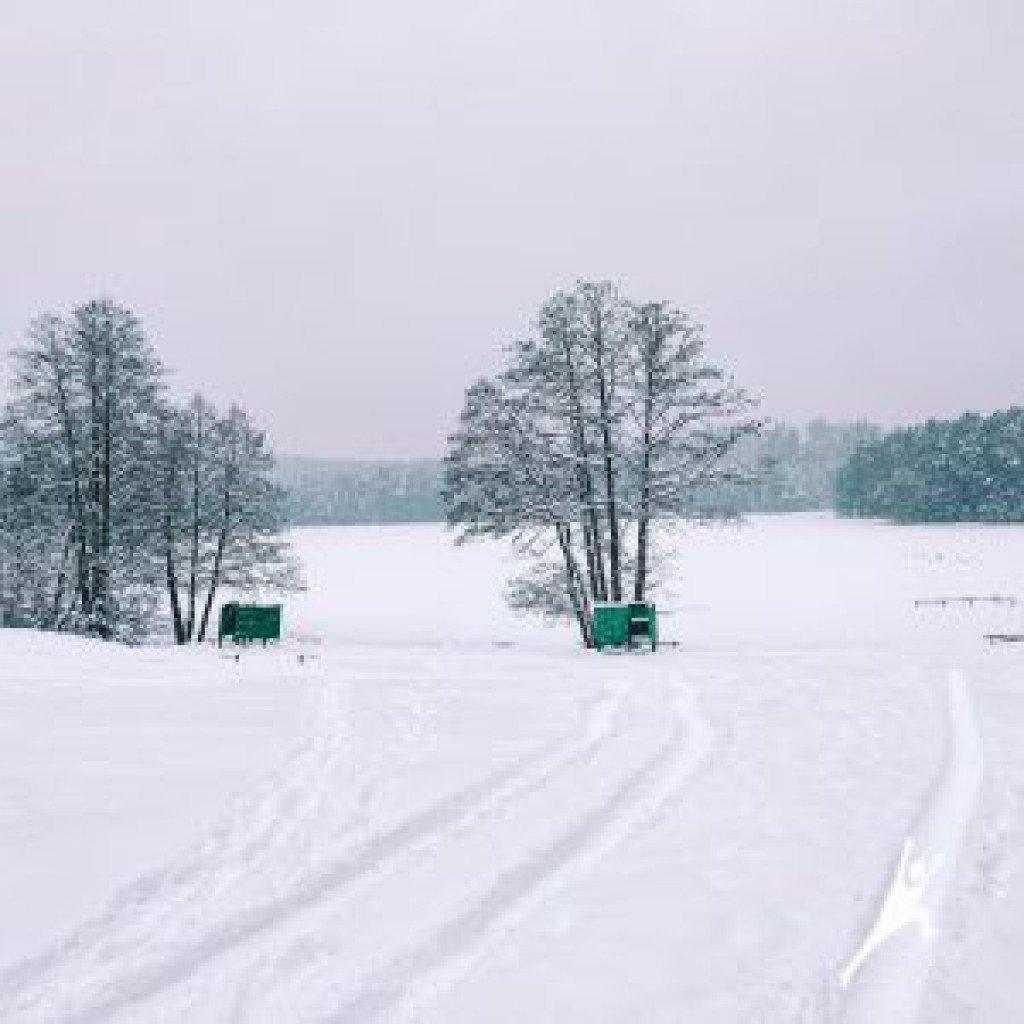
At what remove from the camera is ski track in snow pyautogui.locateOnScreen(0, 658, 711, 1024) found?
520 cm

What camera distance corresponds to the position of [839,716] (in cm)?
1331

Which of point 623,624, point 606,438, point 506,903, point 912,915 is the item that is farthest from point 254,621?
point 912,915

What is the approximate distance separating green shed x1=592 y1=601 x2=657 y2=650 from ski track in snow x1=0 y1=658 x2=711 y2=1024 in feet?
50.2

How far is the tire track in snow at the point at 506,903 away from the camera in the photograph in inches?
202

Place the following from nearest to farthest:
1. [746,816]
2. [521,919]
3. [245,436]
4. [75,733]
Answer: [521,919]
[746,816]
[75,733]
[245,436]

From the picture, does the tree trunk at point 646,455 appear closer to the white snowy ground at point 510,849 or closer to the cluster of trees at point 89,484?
the white snowy ground at point 510,849

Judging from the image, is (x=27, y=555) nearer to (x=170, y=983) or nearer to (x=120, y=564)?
(x=120, y=564)

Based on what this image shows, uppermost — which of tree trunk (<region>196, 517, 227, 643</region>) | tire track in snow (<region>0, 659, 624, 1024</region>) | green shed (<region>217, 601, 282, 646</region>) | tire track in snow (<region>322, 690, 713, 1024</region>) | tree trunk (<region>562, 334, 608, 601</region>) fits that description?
tree trunk (<region>562, 334, 608, 601</region>)

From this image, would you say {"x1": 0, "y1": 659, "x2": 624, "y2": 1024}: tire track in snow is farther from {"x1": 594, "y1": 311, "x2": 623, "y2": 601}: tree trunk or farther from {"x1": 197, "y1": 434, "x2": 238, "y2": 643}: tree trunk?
{"x1": 197, "y1": 434, "x2": 238, "y2": 643}: tree trunk

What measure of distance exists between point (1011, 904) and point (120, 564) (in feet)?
94.5

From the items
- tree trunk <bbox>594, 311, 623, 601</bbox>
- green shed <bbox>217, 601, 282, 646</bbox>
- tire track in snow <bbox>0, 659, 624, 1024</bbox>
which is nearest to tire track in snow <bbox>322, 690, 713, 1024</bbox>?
tire track in snow <bbox>0, 659, 624, 1024</bbox>

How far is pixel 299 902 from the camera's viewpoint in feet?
21.2

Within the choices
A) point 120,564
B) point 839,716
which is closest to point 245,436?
point 120,564

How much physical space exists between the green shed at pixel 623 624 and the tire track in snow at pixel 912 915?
51.2 ft
